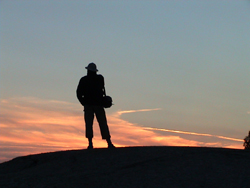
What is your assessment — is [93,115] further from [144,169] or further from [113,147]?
[144,169]

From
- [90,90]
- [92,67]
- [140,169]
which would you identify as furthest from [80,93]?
[140,169]

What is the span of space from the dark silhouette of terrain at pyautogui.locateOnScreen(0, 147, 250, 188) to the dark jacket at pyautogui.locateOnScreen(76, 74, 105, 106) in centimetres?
177

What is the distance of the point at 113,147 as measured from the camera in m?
13.7

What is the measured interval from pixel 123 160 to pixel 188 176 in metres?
2.14

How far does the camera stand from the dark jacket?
45.0ft

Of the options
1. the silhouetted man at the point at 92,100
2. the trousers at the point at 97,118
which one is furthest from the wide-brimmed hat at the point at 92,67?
the trousers at the point at 97,118

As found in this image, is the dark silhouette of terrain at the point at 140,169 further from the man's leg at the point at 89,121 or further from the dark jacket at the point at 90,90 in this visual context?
the dark jacket at the point at 90,90

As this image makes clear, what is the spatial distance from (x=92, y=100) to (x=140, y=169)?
4172 mm

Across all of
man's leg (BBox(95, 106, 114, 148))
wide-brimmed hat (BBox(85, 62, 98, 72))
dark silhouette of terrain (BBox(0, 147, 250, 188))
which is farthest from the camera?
man's leg (BBox(95, 106, 114, 148))

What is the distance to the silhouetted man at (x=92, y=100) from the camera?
13727mm

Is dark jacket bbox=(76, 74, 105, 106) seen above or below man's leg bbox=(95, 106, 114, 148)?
above

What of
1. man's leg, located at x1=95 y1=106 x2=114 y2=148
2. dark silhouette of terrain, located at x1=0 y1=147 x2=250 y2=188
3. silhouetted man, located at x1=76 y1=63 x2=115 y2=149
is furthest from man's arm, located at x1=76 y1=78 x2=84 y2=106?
dark silhouette of terrain, located at x1=0 y1=147 x2=250 y2=188

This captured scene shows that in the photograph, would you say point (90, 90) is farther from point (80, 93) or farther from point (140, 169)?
point (140, 169)

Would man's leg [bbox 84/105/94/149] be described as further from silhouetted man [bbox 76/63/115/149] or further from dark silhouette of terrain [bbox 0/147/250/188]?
dark silhouette of terrain [bbox 0/147/250/188]
